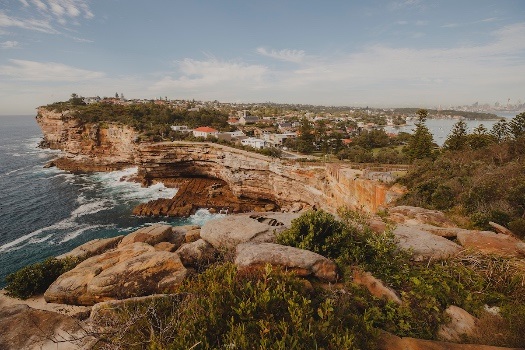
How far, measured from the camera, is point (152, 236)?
814cm

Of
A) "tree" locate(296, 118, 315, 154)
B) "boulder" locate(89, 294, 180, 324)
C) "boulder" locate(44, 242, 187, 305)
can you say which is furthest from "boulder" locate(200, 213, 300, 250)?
"tree" locate(296, 118, 315, 154)

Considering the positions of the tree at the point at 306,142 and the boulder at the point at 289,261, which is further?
the tree at the point at 306,142

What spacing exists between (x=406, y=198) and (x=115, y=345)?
52.1 ft

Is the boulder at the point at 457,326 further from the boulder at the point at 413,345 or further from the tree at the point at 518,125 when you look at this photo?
the tree at the point at 518,125

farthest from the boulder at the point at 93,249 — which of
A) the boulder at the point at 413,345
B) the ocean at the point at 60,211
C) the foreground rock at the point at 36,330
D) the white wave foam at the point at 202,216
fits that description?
the white wave foam at the point at 202,216

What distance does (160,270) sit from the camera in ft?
19.2

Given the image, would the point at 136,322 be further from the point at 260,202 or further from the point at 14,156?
the point at 14,156

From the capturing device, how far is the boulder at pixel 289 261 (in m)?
4.62

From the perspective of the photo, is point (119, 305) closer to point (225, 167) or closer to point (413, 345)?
point (413, 345)

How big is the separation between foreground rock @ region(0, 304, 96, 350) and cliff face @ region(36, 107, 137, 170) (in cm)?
4557

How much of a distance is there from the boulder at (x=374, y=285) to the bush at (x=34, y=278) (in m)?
7.61

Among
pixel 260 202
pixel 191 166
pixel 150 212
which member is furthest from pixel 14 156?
pixel 260 202

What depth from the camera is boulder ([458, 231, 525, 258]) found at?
600cm

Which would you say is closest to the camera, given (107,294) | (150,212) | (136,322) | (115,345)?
(115,345)
